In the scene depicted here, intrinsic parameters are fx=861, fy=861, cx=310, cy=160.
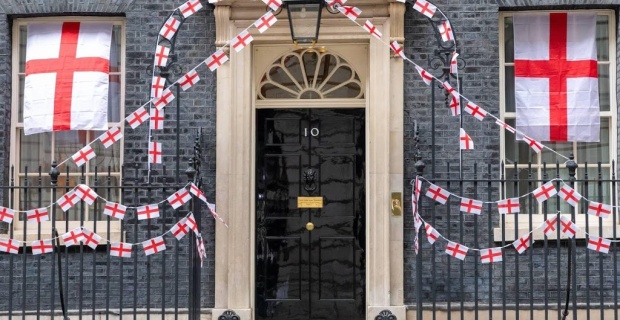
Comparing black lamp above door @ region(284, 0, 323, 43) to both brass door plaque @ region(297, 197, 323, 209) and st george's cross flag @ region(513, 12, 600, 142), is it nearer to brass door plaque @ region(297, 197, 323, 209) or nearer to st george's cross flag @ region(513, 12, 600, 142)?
brass door plaque @ region(297, 197, 323, 209)

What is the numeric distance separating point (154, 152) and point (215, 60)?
3.84 feet

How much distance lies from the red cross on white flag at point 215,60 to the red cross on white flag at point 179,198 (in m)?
1.25

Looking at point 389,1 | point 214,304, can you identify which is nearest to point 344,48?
point 389,1

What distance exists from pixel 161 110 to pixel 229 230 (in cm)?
143

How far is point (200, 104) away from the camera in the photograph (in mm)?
9281

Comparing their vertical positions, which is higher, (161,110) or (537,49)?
(537,49)

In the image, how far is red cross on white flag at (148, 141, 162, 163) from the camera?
8.87 meters

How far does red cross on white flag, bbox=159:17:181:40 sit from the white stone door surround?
1.45 feet

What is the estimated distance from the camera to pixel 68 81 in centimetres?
939

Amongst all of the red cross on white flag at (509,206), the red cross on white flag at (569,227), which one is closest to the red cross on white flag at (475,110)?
the red cross on white flag at (509,206)

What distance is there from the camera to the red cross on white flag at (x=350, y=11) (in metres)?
8.66

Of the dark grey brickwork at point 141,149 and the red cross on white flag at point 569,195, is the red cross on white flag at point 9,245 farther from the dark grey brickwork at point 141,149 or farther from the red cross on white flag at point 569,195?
the red cross on white flag at point 569,195

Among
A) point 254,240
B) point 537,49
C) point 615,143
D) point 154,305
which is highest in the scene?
point 537,49

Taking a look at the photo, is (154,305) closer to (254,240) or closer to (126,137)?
(254,240)
